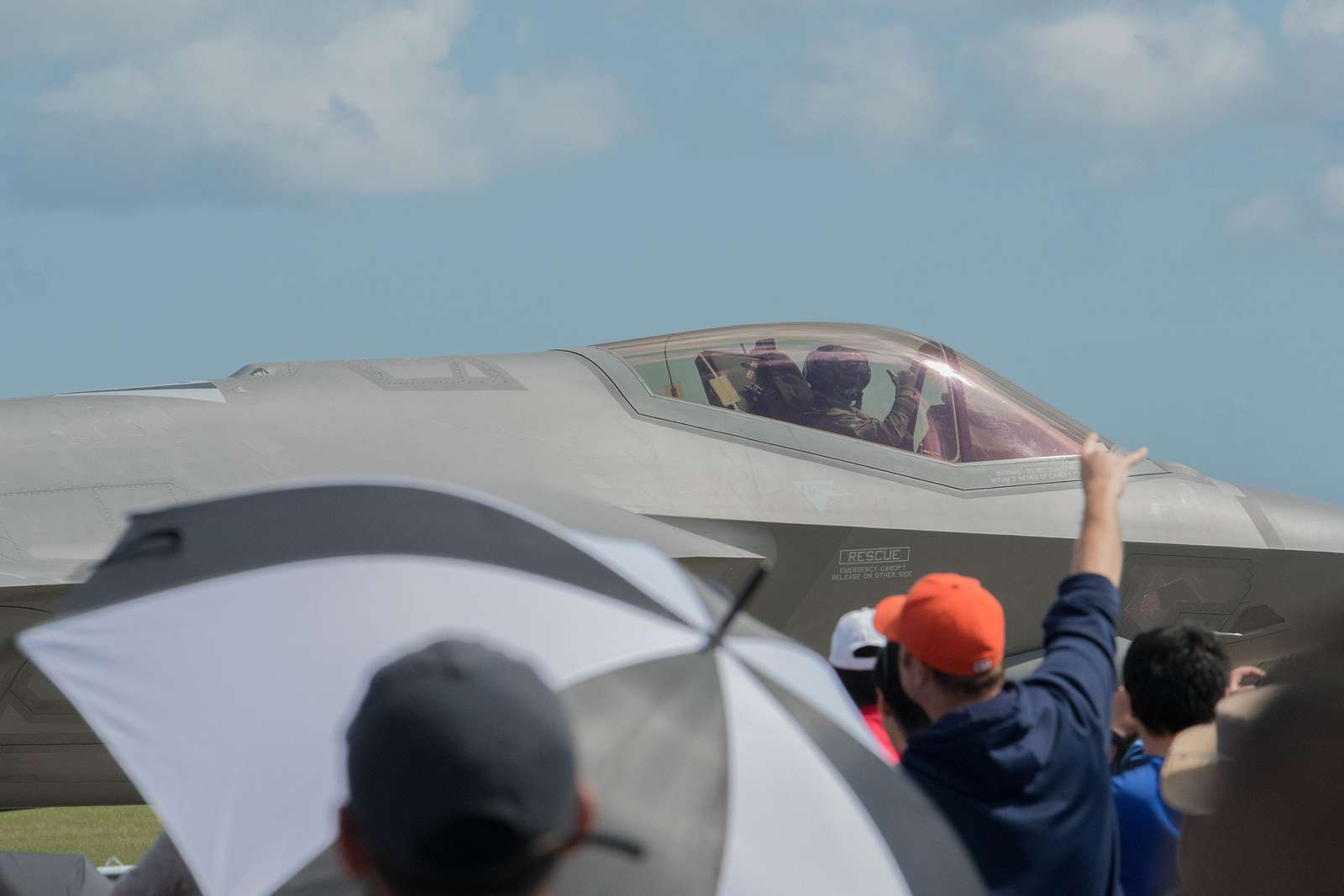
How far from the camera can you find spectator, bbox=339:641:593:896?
59.4 inches

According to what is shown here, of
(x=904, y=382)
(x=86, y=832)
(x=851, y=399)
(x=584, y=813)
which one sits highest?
(x=904, y=382)

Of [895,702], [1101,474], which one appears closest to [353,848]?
[895,702]

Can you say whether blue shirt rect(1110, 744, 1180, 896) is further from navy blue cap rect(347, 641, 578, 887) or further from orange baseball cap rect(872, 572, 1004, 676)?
navy blue cap rect(347, 641, 578, 887)

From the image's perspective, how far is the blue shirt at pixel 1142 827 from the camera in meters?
4.29

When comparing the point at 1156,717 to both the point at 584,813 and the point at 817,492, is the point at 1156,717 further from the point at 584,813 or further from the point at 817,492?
the point at 817,492

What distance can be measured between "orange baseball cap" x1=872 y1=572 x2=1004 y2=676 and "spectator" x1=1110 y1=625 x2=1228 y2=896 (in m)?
1.12

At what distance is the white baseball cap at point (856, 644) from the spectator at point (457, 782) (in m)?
3.49

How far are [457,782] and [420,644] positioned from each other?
897 millimetres

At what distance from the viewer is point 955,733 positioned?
3334 millimetres

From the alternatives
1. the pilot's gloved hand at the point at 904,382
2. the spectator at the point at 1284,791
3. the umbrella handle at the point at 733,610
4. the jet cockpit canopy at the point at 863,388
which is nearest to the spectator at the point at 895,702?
the umbrella handle at the point at 733,610

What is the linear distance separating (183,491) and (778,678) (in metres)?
5.36

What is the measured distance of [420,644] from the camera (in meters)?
2.38

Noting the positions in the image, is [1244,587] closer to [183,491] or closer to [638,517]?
[638,517]

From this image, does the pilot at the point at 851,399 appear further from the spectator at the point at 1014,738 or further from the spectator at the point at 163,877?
the spectator at the point at 163,877
